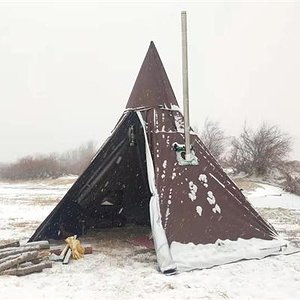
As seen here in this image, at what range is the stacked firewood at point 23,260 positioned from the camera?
A: 6.39 meters

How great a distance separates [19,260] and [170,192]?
9.21 feet

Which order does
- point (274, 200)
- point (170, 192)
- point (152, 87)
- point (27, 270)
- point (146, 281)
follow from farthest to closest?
point (274, 200), point (152, 87), point (170, 192), point (27, 270), point (146, 281)

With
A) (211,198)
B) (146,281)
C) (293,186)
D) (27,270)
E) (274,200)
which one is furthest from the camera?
(293,186)

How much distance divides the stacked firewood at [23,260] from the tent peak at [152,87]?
351cm

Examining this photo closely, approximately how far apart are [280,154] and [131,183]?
42.2m

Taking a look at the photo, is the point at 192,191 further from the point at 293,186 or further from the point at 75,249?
the point at 293,186

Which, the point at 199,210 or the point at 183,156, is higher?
the point at 183,156

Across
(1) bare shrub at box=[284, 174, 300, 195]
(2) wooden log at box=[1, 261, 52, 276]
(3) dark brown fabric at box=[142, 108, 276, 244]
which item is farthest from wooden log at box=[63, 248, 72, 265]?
(1) bare shrub at box=[284, 174, 300, 195]

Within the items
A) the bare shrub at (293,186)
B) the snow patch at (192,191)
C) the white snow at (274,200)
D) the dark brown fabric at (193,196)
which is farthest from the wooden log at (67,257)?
the bare shrub at (293,186)

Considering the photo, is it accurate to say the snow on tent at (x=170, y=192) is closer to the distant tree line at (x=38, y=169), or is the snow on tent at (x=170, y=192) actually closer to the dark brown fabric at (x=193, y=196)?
the dark brown fabric at (x=193, y=196)

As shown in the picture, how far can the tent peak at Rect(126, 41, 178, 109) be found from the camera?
8.65 meters

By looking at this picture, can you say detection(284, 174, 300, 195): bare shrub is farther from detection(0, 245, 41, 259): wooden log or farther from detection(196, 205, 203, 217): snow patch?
detection(0, 245, 41, 259): wooden log

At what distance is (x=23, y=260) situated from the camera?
6.61m

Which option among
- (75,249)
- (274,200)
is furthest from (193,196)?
(274,200)
